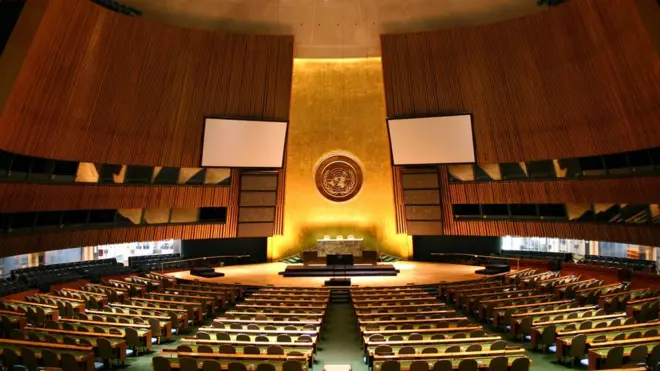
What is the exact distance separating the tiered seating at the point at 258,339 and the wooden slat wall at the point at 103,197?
686 cm

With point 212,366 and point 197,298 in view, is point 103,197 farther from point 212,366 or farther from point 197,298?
point 212,366

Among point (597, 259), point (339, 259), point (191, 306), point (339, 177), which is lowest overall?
point (191, 306)

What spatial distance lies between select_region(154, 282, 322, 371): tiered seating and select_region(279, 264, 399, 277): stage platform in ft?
19.7

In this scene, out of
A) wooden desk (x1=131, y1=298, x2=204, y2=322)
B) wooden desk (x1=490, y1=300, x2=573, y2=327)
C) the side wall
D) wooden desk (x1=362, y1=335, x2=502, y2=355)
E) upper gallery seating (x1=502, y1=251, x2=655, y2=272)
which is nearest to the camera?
wooden desk (x1=362, y1=335, x2=502, y2=355)

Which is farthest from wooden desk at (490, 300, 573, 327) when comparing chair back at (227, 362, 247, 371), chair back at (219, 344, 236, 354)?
chair back at (227, 362, 247, 371)

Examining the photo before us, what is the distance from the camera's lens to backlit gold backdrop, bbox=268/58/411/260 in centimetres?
Answer: 2444

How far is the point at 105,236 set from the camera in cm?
1955

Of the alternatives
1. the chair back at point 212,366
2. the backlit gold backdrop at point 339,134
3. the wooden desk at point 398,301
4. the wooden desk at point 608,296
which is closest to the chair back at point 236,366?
the chair back at point 212,366

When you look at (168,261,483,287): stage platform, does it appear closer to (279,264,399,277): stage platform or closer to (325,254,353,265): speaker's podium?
(279,264,399,277): stage platform

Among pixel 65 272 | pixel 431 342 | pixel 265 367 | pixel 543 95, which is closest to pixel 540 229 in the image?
pixel 543 95

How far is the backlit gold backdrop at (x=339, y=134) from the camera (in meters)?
24.4

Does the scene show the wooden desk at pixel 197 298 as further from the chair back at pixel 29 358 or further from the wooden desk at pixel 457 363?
the wooden desk at pixel 457 363

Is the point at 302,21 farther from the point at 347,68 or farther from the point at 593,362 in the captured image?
the point at 593,362

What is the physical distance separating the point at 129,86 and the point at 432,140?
1076 cm
